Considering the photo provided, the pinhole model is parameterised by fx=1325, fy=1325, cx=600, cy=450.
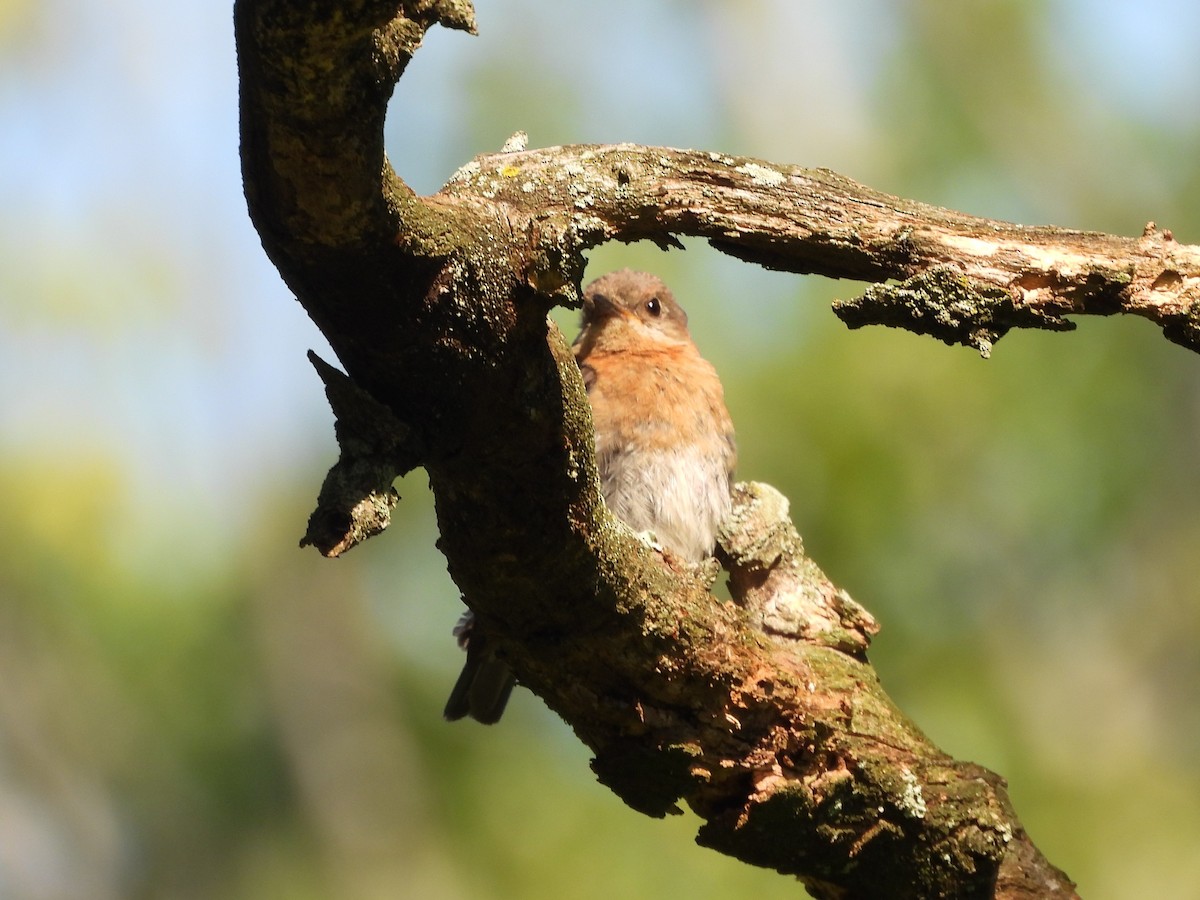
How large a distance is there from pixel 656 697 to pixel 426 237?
1.40 meters

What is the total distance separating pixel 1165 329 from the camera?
2887 mm

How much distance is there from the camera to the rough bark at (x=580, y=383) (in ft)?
6.85

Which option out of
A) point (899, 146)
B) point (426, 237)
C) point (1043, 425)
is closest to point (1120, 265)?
point (426, 237)

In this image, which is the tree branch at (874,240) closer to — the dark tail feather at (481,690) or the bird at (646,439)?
the bird at (646,439)

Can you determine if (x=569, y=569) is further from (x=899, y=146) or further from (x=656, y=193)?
(x=899, y=146)

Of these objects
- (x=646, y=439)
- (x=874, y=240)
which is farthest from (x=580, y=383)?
(x=646, y=439)

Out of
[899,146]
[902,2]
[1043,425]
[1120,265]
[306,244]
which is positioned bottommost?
[306,244]

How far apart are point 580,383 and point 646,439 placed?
274 centimetres

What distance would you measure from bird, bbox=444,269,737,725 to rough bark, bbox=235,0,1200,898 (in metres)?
1.51

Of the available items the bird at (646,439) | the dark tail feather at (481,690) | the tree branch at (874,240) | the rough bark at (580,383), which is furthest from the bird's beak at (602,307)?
the tree branch at (874,240)

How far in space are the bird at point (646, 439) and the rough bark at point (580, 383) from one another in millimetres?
1505

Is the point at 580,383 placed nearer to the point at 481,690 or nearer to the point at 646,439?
the point at 646,439

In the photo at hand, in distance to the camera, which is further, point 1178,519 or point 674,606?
point 1178,519

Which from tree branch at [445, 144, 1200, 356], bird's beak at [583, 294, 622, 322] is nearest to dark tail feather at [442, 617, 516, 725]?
bird's beak at [583, 294, 622, 322]
